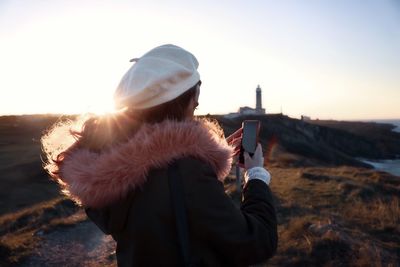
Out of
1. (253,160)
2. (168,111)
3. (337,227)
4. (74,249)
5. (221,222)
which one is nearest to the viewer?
(221,222)

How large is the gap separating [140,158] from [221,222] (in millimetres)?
A: 467

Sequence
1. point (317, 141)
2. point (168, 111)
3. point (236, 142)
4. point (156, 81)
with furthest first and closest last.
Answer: point (317, 141) → point (236, 142) → point (168, 111) → point (156, 81)

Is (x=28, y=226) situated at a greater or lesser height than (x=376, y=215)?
lesser

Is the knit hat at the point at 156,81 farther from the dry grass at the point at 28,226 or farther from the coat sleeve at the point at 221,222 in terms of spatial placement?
Result: the dry grass at the point at 28,226

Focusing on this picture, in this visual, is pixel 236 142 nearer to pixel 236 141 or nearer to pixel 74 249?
pixel 236 141

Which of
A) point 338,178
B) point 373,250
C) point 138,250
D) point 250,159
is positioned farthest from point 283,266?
point 338,178

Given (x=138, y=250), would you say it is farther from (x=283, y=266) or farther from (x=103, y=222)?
(x=283, y=266)

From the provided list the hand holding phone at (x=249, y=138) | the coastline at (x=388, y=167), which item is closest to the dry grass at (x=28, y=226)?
the hand holding phone at (x=249, y=138)

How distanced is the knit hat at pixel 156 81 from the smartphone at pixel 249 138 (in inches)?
19.7

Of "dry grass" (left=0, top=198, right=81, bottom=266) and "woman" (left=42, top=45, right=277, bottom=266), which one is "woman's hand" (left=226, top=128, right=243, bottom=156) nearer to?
"woman" (left=42, top=45, right=277, bottom=266)

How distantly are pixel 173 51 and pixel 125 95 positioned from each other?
0.33m

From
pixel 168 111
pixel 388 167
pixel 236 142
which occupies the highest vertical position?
pixel 168 111

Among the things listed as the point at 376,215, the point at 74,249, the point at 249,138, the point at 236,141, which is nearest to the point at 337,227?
the point at 376,215

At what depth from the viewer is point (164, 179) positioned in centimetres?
168
